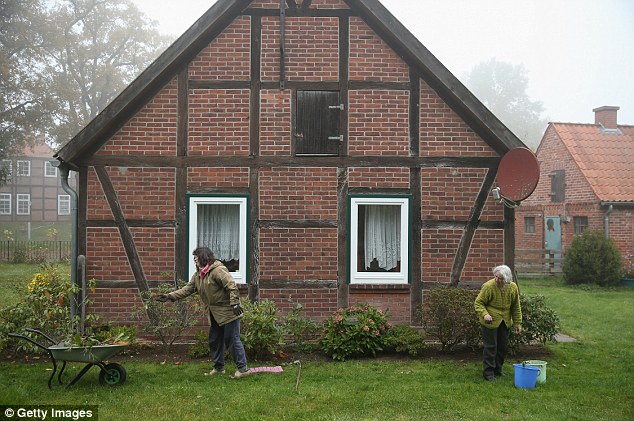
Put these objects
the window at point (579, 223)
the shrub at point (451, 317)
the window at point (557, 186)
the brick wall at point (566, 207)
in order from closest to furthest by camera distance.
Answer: the shrub at point (451, 317), the brick wall at point (566, 207), the window at point (579, 223), the window at point (557, 186)

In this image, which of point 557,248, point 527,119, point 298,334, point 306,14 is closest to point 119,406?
point 298,334

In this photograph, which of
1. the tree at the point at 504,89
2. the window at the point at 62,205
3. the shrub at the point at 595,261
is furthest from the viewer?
the tree at the point at 504,89

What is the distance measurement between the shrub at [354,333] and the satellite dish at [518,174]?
9.44ft

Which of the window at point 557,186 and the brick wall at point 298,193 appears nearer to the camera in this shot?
the brick wall at point 298,193

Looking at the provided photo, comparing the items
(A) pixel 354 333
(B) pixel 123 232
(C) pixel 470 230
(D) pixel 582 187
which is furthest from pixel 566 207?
(B) pixel 123 232

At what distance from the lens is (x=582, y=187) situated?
74.8 ft

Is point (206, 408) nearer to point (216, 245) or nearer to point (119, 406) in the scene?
point (119, 406)

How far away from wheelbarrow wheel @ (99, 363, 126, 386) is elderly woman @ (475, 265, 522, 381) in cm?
462

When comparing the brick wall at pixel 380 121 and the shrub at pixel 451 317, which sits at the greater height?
the brick wall at pixel 380 121

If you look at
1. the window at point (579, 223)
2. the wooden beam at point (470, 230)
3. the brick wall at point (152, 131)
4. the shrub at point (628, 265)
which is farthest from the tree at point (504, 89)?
the brick wall at point (152, 131)

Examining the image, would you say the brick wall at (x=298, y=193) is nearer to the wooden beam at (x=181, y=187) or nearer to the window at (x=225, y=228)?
the window at (x=225, y=228)

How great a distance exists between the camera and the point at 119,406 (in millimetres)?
7027

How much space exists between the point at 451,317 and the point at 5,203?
51.7m

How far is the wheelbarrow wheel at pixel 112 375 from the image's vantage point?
7.83 m
